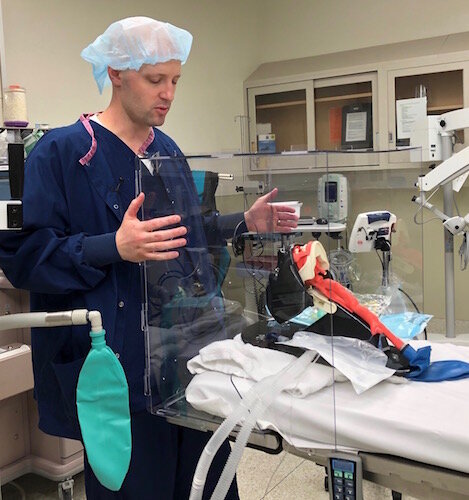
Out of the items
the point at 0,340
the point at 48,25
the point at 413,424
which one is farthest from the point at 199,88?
the point at 413,424

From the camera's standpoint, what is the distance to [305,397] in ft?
3.73

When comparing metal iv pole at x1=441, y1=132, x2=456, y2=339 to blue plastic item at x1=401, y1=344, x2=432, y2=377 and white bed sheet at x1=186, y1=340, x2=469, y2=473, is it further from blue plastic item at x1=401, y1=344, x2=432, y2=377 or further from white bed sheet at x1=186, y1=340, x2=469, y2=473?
white bed sheet at x1=186, y1=340, x2=469, y2=473

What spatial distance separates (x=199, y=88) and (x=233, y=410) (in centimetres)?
304

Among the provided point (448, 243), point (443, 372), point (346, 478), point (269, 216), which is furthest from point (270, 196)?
point (448, 243)

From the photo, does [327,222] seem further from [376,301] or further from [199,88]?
[199,88]

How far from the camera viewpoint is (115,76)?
1390mm

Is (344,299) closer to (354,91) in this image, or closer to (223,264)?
(223,264)

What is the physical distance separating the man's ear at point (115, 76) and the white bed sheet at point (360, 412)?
0.68 meters

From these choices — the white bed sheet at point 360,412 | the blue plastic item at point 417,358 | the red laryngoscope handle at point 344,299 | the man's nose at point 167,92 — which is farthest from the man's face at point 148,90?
the blue plastic item at point 417,358

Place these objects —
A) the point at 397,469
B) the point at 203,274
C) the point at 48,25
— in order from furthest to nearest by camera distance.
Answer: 1. the point at 48,25
2. the point at 203,274
3. the point at 397,469

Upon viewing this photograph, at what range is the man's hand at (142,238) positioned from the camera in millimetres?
1188

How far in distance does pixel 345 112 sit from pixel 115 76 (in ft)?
9.11

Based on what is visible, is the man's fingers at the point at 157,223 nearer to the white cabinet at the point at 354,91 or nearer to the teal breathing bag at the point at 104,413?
the teal breathing bag at the point at 104,413

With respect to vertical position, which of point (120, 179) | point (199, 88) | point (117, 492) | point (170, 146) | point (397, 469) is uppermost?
point (199, 88)
